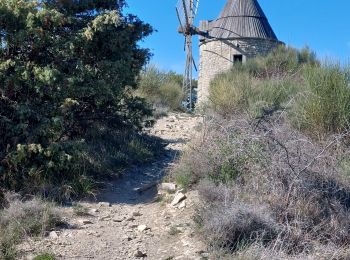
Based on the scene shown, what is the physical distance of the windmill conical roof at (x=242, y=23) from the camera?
21391mm

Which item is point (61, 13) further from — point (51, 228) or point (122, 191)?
point (51, 228)

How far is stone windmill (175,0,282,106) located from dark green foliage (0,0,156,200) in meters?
13.0

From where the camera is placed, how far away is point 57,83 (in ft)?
24.3

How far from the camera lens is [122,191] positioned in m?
7.96

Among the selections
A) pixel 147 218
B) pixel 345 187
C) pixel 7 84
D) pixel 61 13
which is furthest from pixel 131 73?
pixel 345 187

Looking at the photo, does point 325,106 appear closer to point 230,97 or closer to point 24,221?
point 230,97

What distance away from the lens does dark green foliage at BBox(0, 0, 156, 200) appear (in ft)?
23.1

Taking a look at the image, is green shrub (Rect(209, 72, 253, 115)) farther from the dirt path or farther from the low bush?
the low bush

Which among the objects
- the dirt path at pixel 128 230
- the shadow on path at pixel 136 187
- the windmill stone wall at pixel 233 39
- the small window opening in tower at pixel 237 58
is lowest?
the dirt path at pixel 128 230

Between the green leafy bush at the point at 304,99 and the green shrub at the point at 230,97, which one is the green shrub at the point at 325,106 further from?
the green shrub at the point at 230,97

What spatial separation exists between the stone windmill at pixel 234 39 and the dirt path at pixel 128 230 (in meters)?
13.9

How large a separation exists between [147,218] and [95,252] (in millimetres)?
1284

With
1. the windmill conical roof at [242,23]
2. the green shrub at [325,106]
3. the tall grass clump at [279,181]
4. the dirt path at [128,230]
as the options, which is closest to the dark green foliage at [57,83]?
the dirt path at [128,230]

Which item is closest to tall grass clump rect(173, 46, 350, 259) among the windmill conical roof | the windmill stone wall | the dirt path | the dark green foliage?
the dirt path
